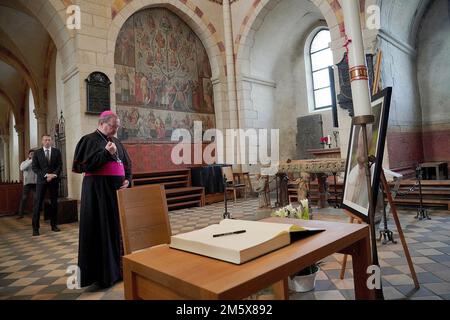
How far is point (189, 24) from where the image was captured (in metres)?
9.43

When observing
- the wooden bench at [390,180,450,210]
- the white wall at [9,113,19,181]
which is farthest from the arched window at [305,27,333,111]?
the white wall at [9,113,19,181]

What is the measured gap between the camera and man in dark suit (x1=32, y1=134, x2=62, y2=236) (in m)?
5.52

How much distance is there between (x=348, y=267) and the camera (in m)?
2.95

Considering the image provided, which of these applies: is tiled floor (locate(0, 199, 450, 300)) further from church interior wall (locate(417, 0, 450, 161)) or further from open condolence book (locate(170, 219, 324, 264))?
church interior wall (locate(417, 0, 450, 161))

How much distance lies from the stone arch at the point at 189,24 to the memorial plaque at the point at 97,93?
64cm

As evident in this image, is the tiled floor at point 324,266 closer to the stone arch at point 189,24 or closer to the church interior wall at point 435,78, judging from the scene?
the church interior wall at point 435,78

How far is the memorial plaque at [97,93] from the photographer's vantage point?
267 inches

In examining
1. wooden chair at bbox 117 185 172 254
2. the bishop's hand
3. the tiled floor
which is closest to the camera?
wooden chair at bbox 117 185 172 254

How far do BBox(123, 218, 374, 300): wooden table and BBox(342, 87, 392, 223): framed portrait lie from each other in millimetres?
598

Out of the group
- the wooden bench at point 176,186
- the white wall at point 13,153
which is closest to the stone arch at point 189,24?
the wooden bench at point 176,186

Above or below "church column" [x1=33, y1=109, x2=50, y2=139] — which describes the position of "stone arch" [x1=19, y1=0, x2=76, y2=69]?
above

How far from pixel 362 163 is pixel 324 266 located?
5.66 ft

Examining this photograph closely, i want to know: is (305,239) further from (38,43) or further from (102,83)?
(38,43)
